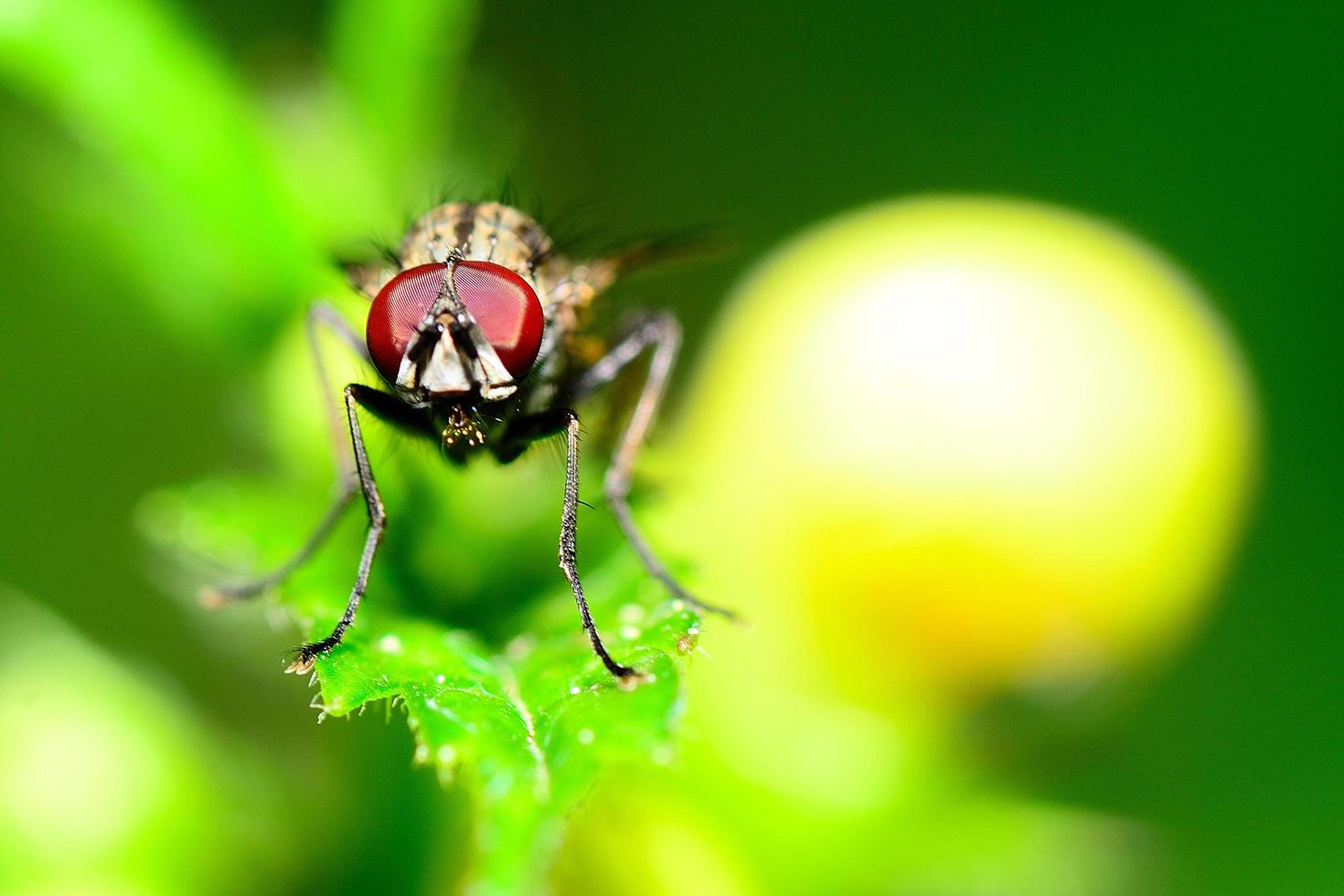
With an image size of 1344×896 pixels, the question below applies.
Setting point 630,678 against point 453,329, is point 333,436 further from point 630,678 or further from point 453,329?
point 630,678

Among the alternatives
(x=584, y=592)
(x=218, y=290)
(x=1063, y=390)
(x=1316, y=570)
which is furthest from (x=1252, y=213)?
(x=218, y=290)

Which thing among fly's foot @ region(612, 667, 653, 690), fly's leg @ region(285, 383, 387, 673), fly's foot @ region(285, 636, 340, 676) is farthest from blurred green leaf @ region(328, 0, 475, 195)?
fly's foot @ region(612, 667, 653, 690)

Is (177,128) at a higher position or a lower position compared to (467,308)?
higher

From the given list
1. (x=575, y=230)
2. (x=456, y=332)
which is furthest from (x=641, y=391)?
(x=456, y=332)

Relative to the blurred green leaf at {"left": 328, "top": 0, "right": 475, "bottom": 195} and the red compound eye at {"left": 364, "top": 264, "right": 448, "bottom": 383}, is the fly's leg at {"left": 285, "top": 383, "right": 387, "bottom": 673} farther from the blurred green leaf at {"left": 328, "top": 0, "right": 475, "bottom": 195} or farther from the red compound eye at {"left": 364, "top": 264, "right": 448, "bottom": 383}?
the blurred green leaf at {"left": 328, "top": 0, "right": 475, "bottom": 195}

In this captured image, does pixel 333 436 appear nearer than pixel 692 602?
No

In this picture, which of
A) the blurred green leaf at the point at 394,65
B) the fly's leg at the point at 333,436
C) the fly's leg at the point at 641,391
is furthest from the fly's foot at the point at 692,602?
the blurred green leaf at the point at 394,65

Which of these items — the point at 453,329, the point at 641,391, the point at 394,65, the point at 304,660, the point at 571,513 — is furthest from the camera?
the point at 641,391

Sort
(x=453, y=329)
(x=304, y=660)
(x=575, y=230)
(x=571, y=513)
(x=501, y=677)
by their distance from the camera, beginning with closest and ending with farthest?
(x=501, y=677), (x=304, y=660), (x=453, y=329), (x=571, y=513), (x=575, y=230)

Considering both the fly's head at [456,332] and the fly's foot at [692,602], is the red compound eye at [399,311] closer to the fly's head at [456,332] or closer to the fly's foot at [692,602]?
the fly's head at [456,332]
